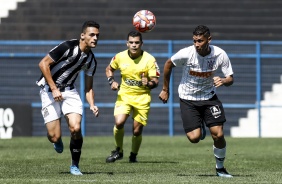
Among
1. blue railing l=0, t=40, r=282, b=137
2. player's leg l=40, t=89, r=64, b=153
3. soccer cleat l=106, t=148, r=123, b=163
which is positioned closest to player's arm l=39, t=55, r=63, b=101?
player's leg l=40, t=89, r=64, b=153

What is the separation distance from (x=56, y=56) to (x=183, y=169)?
8.60 feet

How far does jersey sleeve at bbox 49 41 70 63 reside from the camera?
11953 millimetres

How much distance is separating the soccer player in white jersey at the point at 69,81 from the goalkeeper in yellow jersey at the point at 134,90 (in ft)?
7.86

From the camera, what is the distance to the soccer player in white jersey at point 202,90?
1177cm

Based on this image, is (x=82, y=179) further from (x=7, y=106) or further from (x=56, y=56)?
(x=7, y=106)

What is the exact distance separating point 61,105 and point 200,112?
1820mm

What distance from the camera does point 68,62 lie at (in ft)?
39.8

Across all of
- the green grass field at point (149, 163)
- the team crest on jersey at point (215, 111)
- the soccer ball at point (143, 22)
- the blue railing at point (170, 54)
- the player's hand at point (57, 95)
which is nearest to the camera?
the green grass field at point (149, 163)

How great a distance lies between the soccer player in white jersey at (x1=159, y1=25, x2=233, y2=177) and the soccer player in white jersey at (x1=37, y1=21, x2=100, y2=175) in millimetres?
1044

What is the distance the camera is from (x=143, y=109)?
1489 centimetres

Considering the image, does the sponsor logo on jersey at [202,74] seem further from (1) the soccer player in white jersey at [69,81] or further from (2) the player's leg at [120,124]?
(2) the player's leg at [120,124]

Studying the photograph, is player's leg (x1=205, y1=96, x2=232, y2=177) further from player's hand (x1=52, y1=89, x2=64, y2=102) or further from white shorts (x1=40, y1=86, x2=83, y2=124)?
player's hand (x1=52, y1=89, x2=64, y2=102)

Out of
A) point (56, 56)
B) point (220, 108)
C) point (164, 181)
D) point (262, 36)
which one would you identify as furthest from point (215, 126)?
point (262, 36)

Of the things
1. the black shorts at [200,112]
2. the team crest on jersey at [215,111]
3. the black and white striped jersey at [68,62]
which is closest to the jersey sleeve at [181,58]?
the black shorts at [200,112]
